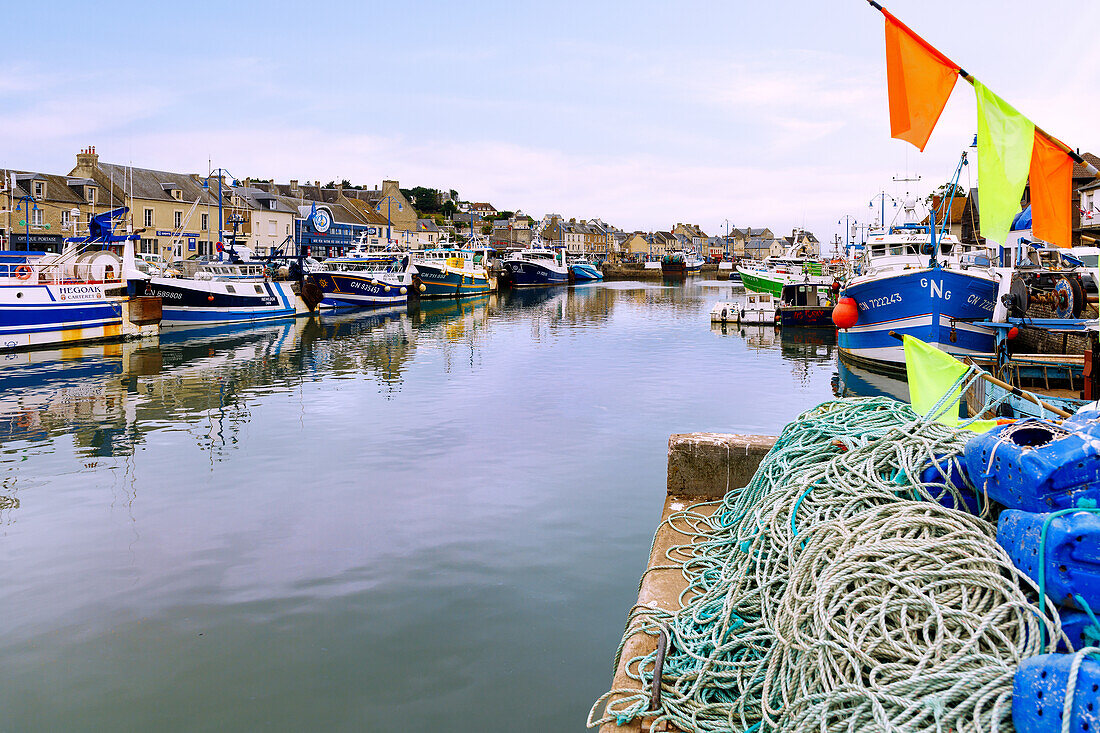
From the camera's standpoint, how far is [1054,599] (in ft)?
8.91

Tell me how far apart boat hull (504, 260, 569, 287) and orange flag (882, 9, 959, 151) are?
6753cm

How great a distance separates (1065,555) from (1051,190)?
5.04 metres

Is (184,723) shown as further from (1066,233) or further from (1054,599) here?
(1066,233)

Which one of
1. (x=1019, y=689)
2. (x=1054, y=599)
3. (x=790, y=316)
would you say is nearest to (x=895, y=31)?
(x=1054, y=599)

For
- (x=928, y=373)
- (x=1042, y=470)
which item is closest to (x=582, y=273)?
(x=928, y=373)

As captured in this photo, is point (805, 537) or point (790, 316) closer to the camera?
point (805, 537)

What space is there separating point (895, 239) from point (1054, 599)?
78.4 feet

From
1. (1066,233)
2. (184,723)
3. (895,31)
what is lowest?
(184,723)

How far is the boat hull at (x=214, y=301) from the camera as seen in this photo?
104 feet

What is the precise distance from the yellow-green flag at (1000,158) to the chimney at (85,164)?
53524 mm

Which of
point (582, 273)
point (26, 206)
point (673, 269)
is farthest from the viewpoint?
point (673, 269)

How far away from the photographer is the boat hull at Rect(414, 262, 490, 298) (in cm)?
5141

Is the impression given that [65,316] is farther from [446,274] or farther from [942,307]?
[446,274]

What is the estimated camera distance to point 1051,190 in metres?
6.55
